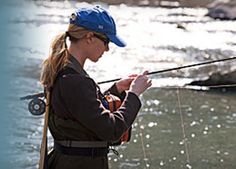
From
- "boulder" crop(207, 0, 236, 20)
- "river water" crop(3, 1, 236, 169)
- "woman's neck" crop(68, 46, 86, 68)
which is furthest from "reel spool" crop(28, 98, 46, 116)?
"boulder" crop(207, 0, 236, 20)

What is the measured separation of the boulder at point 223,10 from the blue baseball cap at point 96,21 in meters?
29.2

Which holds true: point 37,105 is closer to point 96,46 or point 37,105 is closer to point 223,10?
point 96,46

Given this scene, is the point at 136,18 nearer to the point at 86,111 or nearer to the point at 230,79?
the point at 230,79

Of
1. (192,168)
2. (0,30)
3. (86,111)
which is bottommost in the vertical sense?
(192,168)

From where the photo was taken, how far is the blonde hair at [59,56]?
2.80 meters

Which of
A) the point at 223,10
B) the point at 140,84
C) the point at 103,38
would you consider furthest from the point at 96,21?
the point at 223,10

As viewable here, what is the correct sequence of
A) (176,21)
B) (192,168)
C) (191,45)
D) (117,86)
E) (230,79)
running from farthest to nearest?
(176,21) → (191,45) → (230,79) → (192,168) → (117,86)

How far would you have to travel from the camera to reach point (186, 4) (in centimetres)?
4228

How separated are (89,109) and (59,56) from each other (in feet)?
0.92

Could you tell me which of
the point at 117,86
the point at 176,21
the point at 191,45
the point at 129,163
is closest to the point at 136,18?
the point at 176,21

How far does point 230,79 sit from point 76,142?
1032 centimetres

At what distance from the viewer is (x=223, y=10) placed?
1302 inches

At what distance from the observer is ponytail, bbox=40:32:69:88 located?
280cm

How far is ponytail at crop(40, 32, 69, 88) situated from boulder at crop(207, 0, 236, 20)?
29218 millimetres
